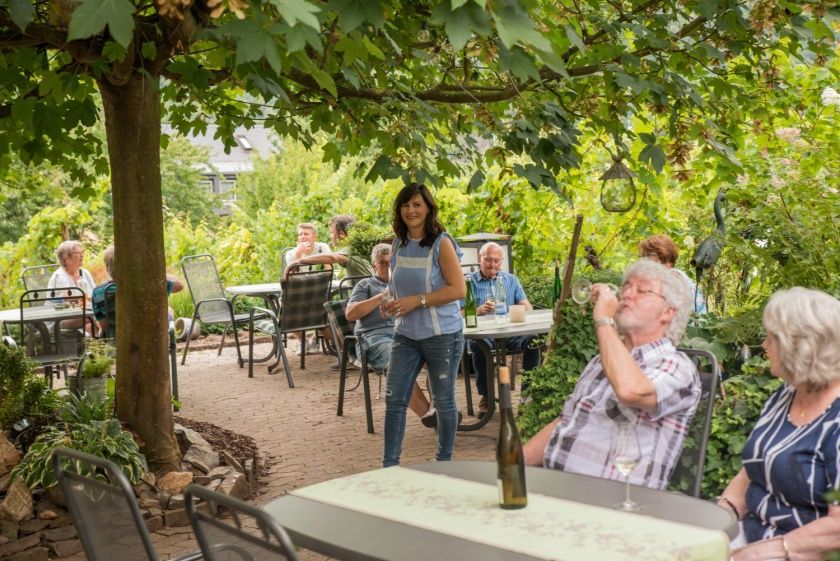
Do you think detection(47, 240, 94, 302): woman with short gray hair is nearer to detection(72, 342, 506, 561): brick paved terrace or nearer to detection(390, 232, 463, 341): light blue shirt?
detection(72, 342, 506, 561): brick paved terrace

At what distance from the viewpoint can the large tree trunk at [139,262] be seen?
5570 mm

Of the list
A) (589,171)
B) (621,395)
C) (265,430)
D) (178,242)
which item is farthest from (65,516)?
(178,242)

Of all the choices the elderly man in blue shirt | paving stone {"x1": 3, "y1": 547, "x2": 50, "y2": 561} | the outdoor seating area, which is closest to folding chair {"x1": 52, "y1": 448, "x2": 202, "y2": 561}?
the outdoor seating area

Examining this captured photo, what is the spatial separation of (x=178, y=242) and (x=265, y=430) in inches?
372

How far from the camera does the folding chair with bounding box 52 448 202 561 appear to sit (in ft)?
8.03

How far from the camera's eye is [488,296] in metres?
7.86

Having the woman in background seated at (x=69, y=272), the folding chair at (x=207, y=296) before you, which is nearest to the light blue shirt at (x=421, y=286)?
the folding chair at (x=207, y=296)

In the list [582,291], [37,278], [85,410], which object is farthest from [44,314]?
[582,291]

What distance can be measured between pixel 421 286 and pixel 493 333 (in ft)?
4.05

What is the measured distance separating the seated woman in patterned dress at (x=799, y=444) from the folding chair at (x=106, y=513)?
158cm

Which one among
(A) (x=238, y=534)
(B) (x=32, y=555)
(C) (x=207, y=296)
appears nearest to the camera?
(A) (x=238, y=534)

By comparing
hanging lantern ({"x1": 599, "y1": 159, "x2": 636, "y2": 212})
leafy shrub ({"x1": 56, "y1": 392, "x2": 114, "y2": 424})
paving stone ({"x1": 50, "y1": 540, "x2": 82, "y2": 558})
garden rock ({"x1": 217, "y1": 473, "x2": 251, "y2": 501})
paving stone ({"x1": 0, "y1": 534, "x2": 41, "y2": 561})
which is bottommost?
paving stone ({"x1": 50, "y1": 540, "x2": 82, "y2": 558})

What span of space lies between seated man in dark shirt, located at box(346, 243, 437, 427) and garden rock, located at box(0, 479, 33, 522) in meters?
2.51

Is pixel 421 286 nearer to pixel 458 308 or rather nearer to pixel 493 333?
pixel 458 308
